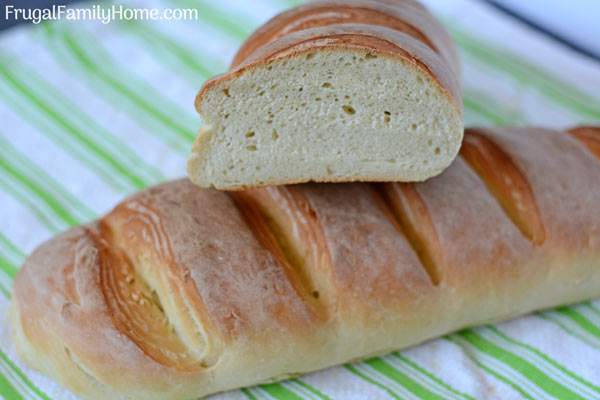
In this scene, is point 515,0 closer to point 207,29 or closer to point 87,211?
point 207,29

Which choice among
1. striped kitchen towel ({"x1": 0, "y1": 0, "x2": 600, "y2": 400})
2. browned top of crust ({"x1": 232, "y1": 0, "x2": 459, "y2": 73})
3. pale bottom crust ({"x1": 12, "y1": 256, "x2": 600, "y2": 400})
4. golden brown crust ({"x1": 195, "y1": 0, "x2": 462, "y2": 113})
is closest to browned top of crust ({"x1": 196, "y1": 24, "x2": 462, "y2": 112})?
golden brown crust ({"x1": 195, "y1": 0, "x2": 462, "y2": 113})

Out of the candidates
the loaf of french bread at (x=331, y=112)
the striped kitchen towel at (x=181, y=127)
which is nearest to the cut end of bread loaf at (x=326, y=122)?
the loaf of french bread at (x=331, y=112)

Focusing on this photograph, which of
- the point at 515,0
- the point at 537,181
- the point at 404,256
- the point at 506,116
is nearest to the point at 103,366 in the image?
the point at 404,256

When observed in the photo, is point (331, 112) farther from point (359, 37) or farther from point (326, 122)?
point (359, 37)

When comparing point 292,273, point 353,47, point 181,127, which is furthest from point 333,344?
point 181,127

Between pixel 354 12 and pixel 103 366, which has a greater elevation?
pixel 354 12

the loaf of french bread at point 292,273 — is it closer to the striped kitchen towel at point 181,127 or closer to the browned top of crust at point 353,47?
the striped kitchen towel at point 181,127

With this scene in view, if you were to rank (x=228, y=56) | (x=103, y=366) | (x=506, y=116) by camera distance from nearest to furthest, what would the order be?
(x=103, y=366), (x=506, y=116), (x=228, y=56)

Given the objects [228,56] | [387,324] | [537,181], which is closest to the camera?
[387,324]
